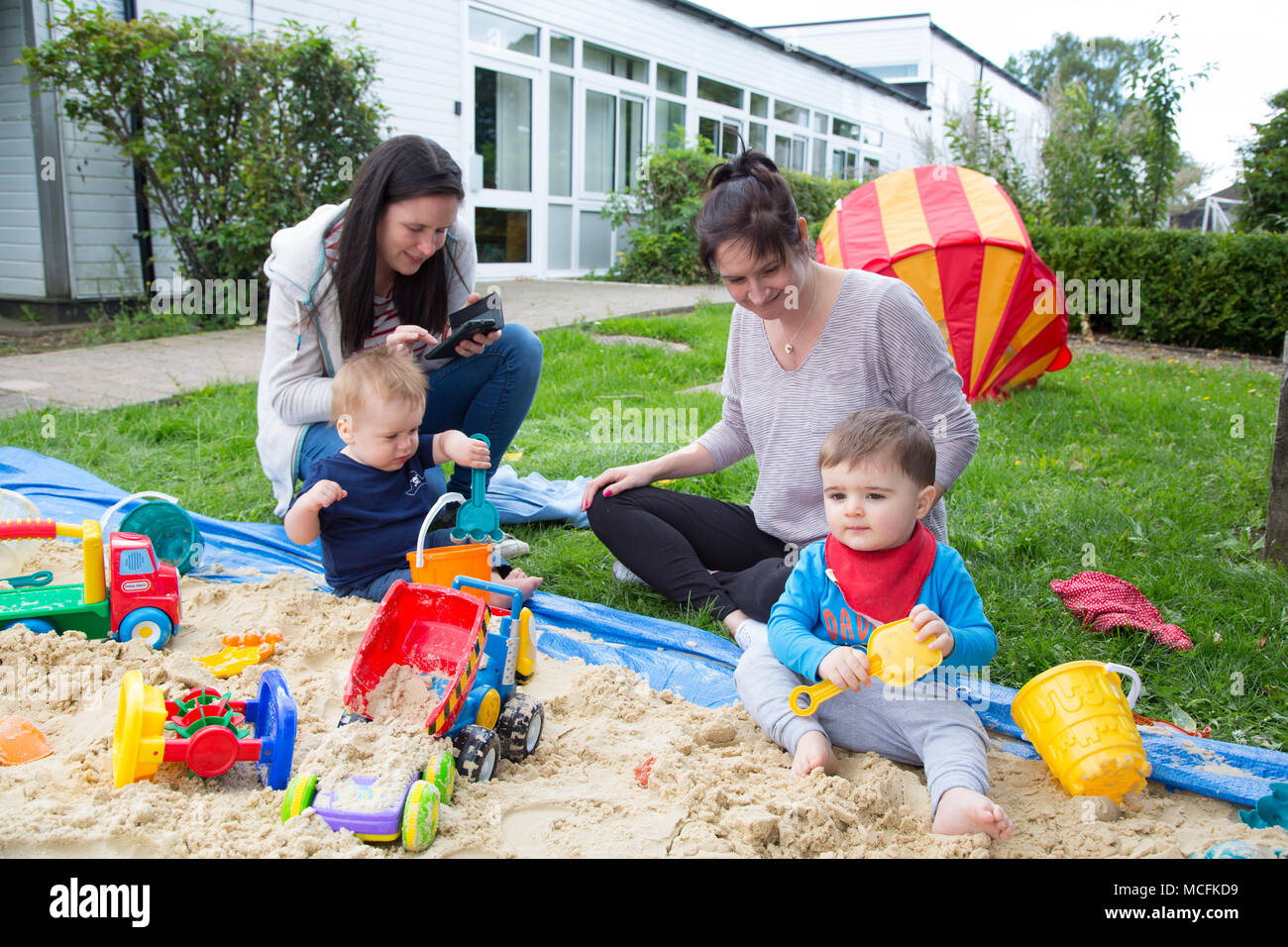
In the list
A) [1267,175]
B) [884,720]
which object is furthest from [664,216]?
[884,720]

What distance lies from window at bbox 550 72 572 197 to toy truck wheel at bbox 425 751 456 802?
11174mm

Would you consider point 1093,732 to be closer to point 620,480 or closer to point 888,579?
point 888,579

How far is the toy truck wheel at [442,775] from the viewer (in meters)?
1.62

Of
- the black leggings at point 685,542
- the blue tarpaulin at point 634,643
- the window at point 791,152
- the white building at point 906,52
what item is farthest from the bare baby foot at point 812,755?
the white building at point 906,52

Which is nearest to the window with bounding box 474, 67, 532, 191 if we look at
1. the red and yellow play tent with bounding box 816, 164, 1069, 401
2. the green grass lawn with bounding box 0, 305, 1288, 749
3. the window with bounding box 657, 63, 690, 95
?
the window with bounding box 657, 63, 690, 95

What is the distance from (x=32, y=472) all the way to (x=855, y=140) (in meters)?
19.7

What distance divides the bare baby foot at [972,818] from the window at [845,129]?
64.9 feet

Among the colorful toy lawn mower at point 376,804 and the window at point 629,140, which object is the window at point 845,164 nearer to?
the window at point 629,140

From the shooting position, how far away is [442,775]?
164 cm

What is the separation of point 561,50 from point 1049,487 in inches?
389

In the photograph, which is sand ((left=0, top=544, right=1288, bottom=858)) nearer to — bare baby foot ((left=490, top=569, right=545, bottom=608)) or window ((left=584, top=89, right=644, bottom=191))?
bare baby foot ((left=490, top=569, right=545, bottom=608))

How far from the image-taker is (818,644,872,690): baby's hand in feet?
5.76

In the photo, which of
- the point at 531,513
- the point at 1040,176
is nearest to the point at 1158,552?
the point at 531,513
